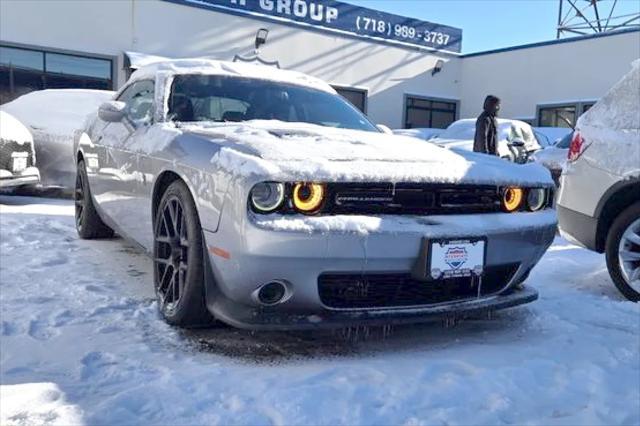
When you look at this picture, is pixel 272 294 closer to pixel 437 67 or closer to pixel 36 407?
Result: pixel 36 407

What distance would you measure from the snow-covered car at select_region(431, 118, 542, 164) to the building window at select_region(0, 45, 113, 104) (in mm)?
8406

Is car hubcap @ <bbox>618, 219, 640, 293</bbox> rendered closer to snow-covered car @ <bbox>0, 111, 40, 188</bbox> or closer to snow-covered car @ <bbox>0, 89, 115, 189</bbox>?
snow-covered car @ <bbox>0, 89, 115, 189</bbox>

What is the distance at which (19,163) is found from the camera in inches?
270

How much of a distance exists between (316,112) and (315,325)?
187cm

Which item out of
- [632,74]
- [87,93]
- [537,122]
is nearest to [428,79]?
[537,122]

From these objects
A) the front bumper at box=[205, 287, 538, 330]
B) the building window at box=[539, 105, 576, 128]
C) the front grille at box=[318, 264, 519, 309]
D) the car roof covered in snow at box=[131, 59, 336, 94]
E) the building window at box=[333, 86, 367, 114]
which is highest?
the building window at box=[333, 86, 367, 114]

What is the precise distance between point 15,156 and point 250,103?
406 centimetres

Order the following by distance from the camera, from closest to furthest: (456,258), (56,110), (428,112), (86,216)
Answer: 1. (456,258)
2. (86,216)
3. (56,110)
4. (428,112)

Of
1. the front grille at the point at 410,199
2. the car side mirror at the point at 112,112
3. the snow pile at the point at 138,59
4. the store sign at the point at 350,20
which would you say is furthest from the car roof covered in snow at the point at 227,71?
the store sign at the point at 350,20

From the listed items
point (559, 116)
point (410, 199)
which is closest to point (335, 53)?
point (559, 116)

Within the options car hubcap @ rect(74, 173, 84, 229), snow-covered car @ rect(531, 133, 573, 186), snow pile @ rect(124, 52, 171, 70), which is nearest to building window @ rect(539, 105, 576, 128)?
snow-covered car @ rect(531, 133, 573, 186)

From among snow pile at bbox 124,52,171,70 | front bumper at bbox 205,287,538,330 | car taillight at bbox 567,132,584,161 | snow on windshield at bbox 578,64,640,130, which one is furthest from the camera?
snow pile at bbox 124,52,171,70

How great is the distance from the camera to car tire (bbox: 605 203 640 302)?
402cm

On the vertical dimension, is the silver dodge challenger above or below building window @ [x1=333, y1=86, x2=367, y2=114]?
below
